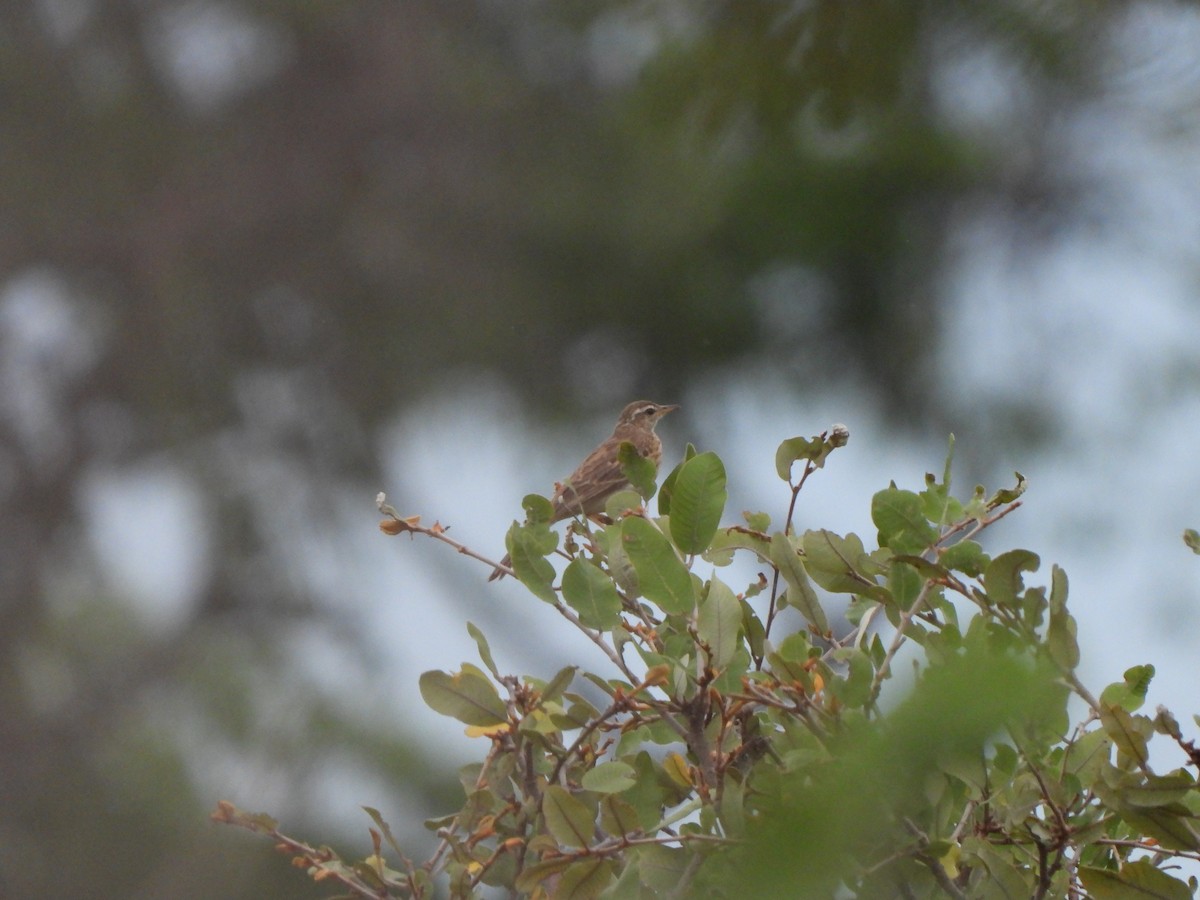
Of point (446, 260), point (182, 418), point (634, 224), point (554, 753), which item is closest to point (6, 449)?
point (182, 418)

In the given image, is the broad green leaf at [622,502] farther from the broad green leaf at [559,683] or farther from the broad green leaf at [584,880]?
the broad green leaf at [584,880]

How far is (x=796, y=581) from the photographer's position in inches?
49.9

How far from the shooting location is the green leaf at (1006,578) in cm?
112

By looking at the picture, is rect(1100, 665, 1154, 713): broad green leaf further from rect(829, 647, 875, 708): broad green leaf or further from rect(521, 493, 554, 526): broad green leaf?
rect(521, 493, 554, 526): broad green leaf

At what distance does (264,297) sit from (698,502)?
6.27m

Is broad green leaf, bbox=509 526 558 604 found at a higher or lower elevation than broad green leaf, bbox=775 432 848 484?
lower

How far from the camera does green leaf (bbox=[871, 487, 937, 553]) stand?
1.23 meters

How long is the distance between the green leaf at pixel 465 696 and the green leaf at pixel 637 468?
273 millimetres

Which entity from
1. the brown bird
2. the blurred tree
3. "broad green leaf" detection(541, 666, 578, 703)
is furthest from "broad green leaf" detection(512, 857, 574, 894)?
the blurred tree

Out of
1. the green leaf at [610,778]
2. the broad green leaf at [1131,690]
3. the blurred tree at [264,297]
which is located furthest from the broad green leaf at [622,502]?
the blurred tree at [264,297]

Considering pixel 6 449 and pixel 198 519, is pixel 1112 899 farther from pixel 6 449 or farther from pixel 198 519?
pixel 6 449

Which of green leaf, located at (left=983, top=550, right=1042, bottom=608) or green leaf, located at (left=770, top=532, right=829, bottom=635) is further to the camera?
green leaf, located at (left=770, top=532, right=829, bottom=635)

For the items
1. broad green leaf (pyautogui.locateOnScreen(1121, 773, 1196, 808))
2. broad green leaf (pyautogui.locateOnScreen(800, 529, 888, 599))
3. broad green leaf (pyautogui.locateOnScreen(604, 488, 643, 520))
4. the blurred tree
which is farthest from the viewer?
the blurred tree

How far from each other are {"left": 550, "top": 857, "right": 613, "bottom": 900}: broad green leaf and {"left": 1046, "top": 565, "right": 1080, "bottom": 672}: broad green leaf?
0.38 metres
